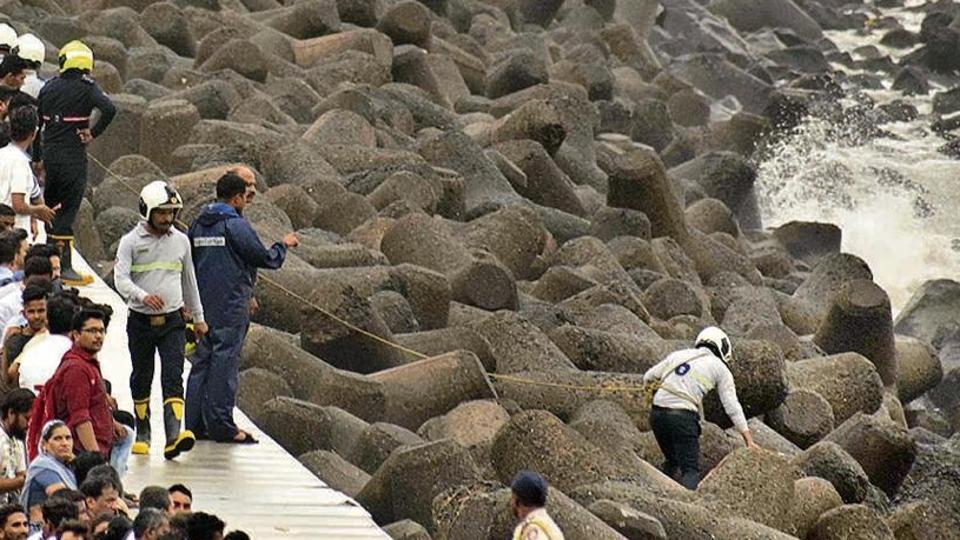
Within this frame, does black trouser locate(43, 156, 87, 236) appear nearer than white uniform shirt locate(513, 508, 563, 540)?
No

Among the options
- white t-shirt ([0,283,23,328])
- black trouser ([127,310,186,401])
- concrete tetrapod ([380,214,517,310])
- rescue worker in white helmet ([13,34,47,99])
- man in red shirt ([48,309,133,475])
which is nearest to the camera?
man in red shirt ([48,309,133,475])

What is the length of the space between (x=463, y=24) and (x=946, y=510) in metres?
18.6

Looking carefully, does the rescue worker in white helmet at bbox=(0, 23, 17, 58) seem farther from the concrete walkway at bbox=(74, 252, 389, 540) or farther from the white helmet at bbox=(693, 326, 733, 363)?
the white helmet at bbox=(693, 326, 733, 363)

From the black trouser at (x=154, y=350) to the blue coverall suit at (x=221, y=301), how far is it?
0.34 metres

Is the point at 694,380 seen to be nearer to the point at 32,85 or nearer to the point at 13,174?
the point at 13,174

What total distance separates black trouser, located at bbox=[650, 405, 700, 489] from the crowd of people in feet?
9.06

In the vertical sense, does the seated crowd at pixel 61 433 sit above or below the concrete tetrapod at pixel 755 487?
above

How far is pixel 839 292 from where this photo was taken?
22.1 m

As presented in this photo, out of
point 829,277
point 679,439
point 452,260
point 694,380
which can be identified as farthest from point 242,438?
point 829,277

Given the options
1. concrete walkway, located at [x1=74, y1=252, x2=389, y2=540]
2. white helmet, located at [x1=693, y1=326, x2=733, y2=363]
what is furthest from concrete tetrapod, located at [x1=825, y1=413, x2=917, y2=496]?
concrete walkway, located at [x1=74, y1=252, x2=389, y2=540]

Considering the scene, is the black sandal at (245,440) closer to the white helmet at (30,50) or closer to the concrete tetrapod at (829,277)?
the white helmet at (30,50)

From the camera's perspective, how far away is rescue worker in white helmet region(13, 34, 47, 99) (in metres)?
15.9

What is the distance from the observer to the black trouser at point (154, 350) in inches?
509

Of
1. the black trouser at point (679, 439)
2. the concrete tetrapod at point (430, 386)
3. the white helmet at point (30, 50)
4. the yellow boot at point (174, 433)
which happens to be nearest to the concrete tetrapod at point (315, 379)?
the concrete tetrapod at point (430, 386)
